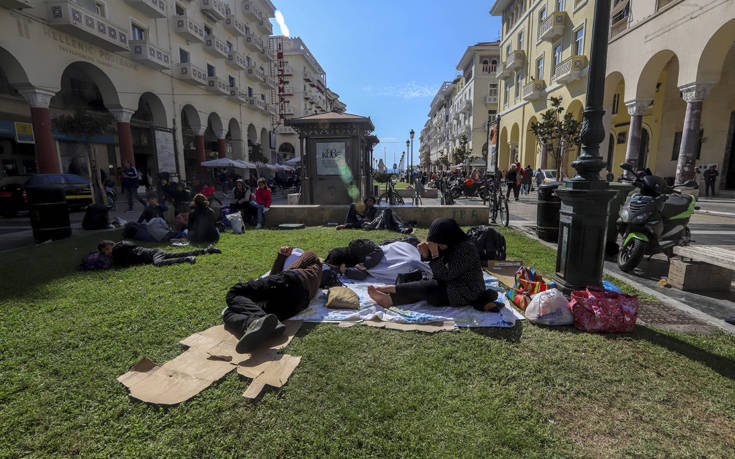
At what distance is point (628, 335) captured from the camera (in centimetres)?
305

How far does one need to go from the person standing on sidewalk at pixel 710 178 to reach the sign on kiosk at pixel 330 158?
17.3 m

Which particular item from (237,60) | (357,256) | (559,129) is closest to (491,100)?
(559,129)

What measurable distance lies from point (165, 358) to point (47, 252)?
5962 millimetres

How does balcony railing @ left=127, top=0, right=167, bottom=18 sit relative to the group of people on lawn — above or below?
above

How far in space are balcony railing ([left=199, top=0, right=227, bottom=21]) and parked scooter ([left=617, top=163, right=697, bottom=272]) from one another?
29622 millimetres

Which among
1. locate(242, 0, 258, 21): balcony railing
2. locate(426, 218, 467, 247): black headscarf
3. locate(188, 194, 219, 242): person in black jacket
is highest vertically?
locate(242, 0, 258, 21): balcony railing

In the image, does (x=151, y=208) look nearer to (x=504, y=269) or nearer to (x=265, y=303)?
(x=265, y=303)

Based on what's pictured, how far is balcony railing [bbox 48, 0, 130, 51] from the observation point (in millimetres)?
13258

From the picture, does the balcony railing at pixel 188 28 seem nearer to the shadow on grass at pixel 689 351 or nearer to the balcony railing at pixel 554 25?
the balcony railing at pixel 554 25

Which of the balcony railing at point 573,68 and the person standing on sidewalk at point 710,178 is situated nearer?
the person standing on sidewalk at point 710,178

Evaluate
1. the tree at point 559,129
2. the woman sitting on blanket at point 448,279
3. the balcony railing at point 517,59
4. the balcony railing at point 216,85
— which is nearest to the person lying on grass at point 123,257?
the woman sitting on blanket at point 448,279

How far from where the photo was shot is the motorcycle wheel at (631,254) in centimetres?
478

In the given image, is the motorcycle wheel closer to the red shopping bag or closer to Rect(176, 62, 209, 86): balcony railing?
the red shopping bag

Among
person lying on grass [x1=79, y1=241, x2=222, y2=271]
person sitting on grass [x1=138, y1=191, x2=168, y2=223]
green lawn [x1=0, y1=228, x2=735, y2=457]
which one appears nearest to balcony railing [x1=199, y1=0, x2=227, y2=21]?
person sitting on grass [x1=138, y1=191, x2=168, y2=223]
